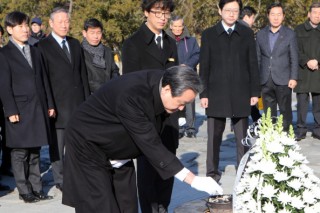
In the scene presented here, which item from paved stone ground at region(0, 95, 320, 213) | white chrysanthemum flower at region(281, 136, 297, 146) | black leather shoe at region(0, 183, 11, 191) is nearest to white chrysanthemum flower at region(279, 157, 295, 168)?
white chrysanthemum flower at region(281, 136, 297, 146)

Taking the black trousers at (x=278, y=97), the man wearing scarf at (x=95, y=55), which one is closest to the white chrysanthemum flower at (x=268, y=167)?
the man wearing scarf at (x=95, y=55)

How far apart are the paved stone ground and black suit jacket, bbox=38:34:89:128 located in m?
0.91

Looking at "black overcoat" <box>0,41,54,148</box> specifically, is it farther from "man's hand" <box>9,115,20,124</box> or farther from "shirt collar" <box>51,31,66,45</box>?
"shirt collar" <box>51,31,66,45</box>

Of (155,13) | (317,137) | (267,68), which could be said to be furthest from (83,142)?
(317,137)

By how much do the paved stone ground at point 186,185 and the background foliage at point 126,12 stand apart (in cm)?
960

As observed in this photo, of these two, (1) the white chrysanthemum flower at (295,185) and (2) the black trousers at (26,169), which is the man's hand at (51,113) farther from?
(1) the white chrysanthemum flower at (295,185)

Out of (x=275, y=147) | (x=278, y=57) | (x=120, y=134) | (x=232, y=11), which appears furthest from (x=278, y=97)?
(x=275, y=147)

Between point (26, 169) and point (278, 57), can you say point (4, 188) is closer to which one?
point (26, 169)

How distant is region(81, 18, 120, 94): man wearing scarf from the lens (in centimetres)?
862

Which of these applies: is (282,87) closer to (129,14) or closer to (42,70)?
(42,70)

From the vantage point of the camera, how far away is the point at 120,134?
4.51 meters

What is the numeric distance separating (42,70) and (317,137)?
16.0ft

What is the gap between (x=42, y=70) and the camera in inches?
294

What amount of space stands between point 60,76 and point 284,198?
4.15 m
